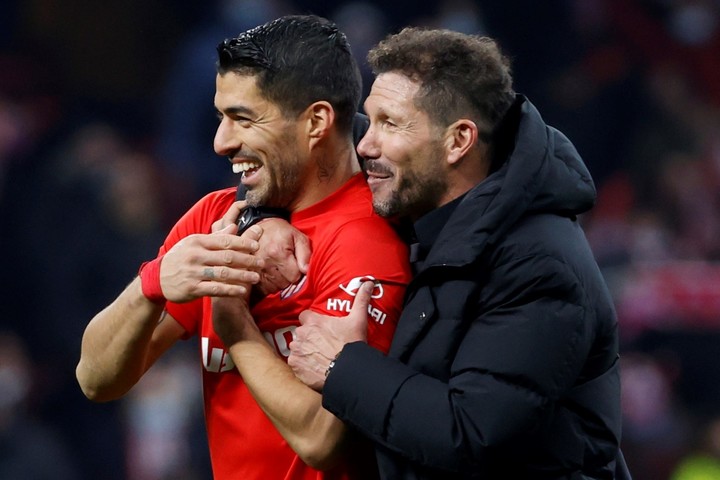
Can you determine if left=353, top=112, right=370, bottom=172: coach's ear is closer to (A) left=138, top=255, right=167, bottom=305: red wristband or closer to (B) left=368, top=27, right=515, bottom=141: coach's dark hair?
(B) left=368, top=27, right=515, bottom=141: coach's dark hair

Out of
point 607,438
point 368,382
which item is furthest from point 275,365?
point 607,438

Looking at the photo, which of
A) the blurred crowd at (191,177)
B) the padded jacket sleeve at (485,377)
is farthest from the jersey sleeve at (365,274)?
the blurred crowd at (191,177)

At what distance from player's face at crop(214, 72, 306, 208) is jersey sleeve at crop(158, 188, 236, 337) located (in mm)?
163

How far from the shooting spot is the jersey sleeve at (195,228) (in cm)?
267

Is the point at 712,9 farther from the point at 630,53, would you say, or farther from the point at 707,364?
the point at 707,364

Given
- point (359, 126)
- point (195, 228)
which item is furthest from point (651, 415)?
point (195, 228)

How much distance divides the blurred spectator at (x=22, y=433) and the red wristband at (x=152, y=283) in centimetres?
290

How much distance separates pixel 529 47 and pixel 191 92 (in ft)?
5.84

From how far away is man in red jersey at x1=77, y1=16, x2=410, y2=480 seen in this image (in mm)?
2326

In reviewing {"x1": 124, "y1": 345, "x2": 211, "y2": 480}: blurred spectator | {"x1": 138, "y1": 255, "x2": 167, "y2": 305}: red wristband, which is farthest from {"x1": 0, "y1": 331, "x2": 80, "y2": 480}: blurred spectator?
{"x1": 138, "y1": 255, "x2": 167, "y2": 305}: red wristband

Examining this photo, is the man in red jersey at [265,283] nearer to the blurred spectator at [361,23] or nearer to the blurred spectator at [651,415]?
the blurred spectator at [361,23]

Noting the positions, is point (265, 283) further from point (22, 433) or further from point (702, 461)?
point (702, 461)

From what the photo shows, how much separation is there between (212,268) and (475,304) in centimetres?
49

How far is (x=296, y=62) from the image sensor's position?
2.53 meters
